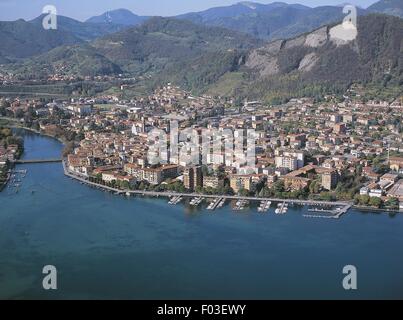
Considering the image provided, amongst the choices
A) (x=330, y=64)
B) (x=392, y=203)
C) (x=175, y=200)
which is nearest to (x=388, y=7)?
(x=330, y=64)

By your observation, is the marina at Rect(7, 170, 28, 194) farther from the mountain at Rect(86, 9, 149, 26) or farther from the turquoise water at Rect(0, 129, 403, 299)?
the mountain at Rect(86, 9, 149, 26)

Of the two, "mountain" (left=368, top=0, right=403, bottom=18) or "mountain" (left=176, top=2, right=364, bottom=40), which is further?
"mountain" (left=176, top=2, right=364, bottom=40)

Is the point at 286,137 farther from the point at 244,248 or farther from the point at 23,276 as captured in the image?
the point at 23,276

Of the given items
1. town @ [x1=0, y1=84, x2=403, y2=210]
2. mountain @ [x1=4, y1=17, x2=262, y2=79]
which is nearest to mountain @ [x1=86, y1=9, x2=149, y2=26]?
mountain @ [x1=4, y1=17, x2=262, y2=79]

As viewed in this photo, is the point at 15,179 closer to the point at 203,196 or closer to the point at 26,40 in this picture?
the point at 203,196

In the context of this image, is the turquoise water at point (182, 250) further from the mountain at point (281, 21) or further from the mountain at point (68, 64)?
the mountain at point (281, 21)
